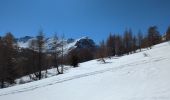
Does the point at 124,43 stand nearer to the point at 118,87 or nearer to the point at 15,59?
the point at 15,59

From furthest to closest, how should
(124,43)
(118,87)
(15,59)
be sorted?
(124,43) < (15,59) < (118,87)

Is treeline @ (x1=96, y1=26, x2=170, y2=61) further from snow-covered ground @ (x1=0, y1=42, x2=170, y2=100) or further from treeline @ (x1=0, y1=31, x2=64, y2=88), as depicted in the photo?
snow-covered ground @ (x1=0, y1=42, x2=170, y2=100)

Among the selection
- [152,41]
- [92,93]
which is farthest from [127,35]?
[92,93]

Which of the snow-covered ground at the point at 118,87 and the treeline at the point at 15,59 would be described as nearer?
the snow-covered ground at the point at 118,87

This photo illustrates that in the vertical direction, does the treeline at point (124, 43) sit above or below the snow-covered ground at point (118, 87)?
above

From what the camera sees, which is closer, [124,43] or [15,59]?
[15,59]

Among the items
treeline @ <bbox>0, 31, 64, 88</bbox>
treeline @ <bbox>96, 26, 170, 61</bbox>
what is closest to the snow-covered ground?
treeline @ <bbox>0, 31, 64, 88</bbox>

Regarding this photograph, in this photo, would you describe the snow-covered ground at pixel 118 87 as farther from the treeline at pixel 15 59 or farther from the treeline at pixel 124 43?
the treeline at pixel 124 43

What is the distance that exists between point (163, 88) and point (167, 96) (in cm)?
153

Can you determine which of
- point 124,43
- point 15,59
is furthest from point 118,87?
point 124,43

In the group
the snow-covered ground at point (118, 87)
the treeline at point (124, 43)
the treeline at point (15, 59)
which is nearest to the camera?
the snow-covered ground at point (118, 87)

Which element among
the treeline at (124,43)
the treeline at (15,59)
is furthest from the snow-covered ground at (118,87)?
the treeline at (124,43)

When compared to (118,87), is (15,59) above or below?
above

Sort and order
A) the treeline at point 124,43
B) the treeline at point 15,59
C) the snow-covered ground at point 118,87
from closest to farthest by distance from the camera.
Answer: the snow-covered ground at point 118,87, the treeline at point 15,59, the treeline at point 124,43
